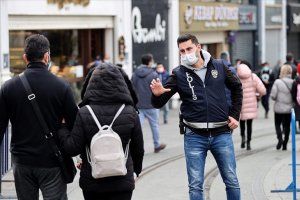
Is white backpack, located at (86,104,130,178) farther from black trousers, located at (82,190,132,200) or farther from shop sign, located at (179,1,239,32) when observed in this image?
shop sign, located at (179,1,239,32)

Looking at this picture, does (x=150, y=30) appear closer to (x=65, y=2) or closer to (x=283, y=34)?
(x=65, y=2)

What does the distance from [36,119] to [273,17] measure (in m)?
29.8

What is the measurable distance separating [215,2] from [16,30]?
1179cm

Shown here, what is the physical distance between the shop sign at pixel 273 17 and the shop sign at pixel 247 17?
1.67 meters

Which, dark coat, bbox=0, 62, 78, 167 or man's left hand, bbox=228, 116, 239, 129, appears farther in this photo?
man's left hand, bbox=228, 116, 239, 129

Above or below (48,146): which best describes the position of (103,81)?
above

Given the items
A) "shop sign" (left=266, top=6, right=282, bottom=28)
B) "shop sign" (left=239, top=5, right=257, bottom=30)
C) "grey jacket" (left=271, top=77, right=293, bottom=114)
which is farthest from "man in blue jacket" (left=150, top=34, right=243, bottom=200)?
"shop sign" (left=266, top=6, right=282, bottom=28)

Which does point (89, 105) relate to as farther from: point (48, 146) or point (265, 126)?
point (265, 126)

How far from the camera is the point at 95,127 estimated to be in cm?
515

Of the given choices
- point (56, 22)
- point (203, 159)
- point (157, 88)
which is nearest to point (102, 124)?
point (157, 88)

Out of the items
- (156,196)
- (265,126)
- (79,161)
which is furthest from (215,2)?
(79,161)

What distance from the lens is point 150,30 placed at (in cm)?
2277

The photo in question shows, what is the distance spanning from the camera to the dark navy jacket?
21.2ft

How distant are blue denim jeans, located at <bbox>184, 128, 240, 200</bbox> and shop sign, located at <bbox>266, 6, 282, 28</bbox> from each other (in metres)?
27.4
